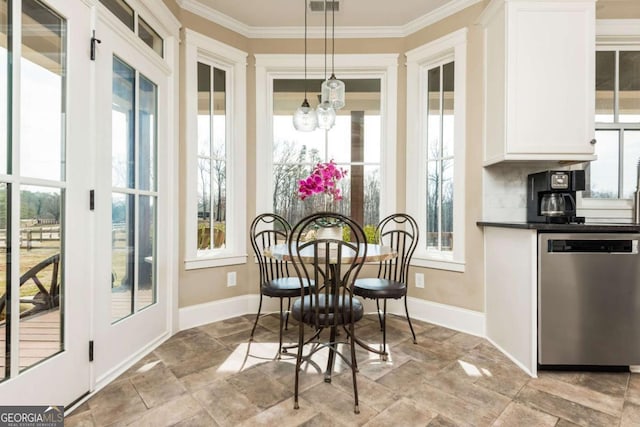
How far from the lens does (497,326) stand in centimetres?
246

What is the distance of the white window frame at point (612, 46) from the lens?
2.66 meters

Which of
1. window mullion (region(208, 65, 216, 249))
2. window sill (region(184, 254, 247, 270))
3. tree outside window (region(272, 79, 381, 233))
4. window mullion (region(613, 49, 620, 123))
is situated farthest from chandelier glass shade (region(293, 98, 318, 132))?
window mullion (region(613, 49, 620, 123))

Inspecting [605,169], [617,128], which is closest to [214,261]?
[605,169]

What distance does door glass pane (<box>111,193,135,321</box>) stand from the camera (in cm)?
201

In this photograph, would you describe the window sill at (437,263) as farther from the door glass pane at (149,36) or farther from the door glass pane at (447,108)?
the door glass pane at (149,36)

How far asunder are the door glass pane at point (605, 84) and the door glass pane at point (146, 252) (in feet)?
12.0

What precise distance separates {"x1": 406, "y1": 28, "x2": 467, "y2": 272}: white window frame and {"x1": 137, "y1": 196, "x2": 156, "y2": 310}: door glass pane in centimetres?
224

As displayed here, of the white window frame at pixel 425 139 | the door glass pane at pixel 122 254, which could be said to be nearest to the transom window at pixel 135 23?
the door glass pane at pixel 122 254

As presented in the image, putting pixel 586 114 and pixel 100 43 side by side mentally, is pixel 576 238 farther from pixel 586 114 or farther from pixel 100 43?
pixel 100 43

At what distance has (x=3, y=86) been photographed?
4.33ft

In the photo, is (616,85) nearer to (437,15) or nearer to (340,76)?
(437,15)

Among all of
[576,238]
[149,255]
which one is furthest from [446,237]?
[149,255]

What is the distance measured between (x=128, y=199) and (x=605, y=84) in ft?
12.5

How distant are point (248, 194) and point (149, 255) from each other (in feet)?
3.60
